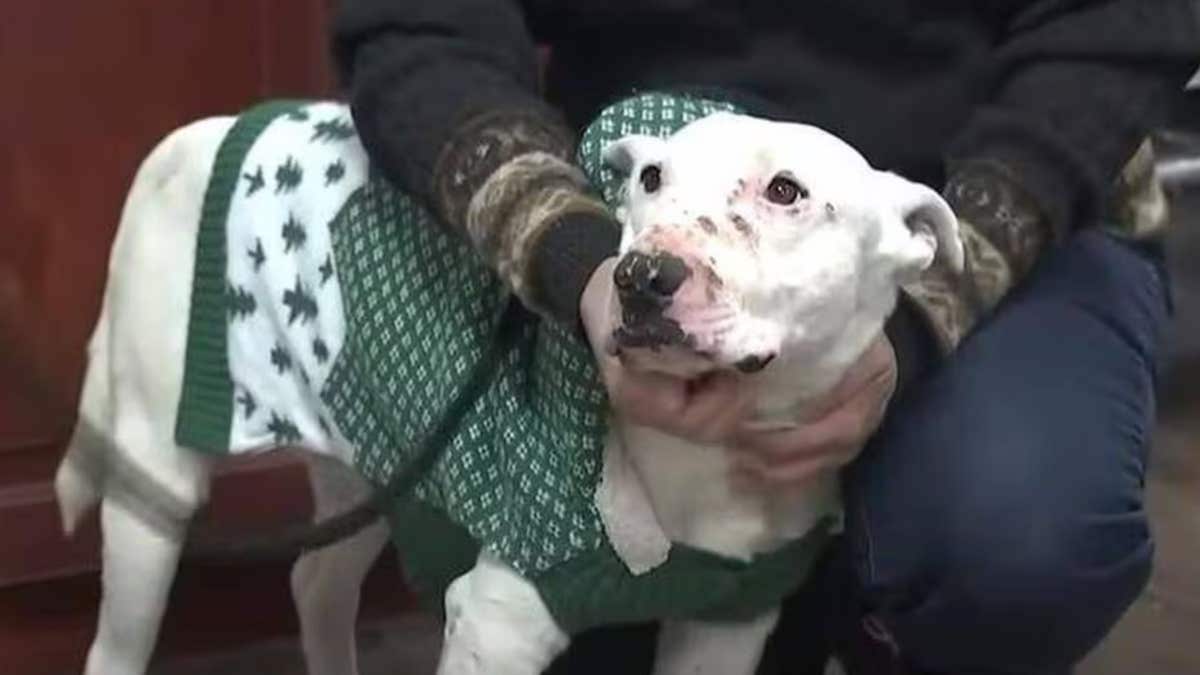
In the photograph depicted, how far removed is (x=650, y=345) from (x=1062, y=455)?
0.26m

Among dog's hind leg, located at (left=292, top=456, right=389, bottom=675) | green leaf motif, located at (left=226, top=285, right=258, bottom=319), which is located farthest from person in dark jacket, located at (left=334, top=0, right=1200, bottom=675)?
dog's hind leg, located at (left=292, top=456, right=389, bottom=675)

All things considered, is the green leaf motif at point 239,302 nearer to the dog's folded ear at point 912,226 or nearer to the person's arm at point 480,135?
the person's arm at point 480,135

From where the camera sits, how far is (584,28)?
1229mm

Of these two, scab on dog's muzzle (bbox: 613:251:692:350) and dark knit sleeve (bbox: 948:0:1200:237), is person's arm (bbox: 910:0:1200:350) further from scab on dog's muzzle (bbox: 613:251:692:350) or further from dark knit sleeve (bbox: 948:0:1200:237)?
scab on dog's muzzle (bbox: 613:251:692:350)

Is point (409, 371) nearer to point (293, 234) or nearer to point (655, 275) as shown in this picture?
point (293, 234)

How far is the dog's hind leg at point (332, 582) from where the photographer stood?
55.9 inches

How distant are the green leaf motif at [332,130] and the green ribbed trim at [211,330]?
32 millimetres

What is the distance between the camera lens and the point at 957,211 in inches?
43.3

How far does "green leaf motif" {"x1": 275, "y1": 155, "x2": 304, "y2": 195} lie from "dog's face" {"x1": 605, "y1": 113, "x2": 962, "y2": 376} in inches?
10.1

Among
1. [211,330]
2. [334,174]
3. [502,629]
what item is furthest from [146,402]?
[502,629]

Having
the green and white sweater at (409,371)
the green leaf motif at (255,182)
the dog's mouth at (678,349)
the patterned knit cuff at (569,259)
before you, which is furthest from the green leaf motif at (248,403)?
the dog's mouth at (678,349)

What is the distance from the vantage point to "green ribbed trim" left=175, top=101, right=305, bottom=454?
1.24m

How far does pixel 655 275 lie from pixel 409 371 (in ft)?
0.94

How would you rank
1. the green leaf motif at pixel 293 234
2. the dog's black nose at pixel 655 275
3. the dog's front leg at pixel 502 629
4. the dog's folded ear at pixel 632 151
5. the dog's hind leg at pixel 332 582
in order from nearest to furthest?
the dog's black nose at pixel 655 275 < the dog's folded ear at pixel 632 151 < the dog's front leg at pixel 502 629 < the green leaf motif at pixel 293 234 < the dog's hind leg at pixel 332 582
